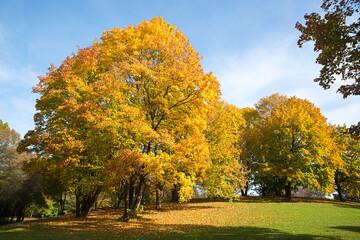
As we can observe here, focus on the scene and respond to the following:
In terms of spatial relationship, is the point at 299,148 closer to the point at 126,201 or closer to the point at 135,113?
the point at 126,201

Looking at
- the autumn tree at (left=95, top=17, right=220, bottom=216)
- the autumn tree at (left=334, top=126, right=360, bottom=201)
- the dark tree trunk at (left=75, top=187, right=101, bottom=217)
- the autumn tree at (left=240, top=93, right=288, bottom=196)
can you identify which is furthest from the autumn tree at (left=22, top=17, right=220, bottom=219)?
the autumn tree at (left=334, top=126, right=360, bottom=201)

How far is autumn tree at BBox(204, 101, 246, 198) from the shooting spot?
66.4 feet

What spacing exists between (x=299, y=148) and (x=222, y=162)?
11049mm

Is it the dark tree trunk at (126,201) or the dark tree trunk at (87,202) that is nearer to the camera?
the dark tree trunk at (126,201)

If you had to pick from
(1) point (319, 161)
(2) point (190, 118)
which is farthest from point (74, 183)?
(1) point (319, 161)

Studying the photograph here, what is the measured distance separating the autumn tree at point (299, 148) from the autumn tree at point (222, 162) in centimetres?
533

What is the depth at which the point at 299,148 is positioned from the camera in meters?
25.8

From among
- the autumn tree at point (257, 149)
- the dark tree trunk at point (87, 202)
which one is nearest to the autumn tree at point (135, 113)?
the dark tree trunk at point (87, 202)

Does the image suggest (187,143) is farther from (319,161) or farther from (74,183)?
(319,161)

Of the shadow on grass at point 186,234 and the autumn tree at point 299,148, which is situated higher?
the autumn tree at point 299,148

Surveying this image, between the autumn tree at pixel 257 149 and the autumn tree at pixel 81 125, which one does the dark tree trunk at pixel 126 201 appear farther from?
the autumn tree at pixel 257 149

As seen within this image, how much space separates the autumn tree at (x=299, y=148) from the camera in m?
24.4

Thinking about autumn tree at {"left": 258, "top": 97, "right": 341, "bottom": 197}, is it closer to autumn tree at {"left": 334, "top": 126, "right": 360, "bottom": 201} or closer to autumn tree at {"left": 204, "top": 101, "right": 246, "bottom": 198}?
autumn tree at {"left": 334, "top": 126, "right": 360, "bottom": 201}

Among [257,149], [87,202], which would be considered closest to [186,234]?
[87,202]
